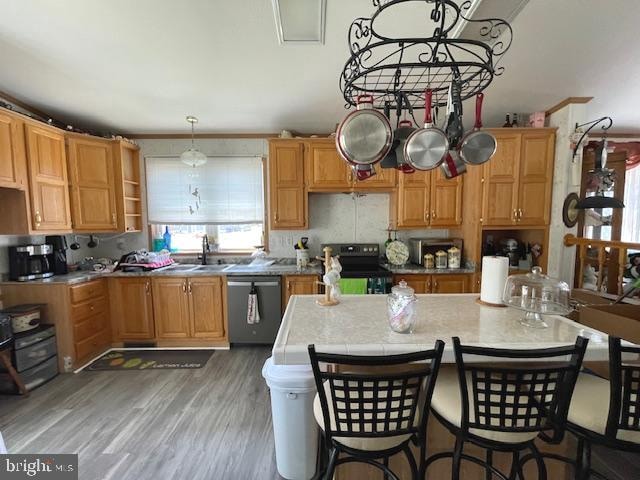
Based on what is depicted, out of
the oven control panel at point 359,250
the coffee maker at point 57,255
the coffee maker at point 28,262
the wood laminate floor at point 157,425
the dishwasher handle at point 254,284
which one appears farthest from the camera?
the oven control panel at point 359,250

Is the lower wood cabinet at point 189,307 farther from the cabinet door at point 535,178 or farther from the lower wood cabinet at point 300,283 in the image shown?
the cabinet door at point 535,178

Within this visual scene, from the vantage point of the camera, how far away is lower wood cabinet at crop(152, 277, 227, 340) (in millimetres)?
3178

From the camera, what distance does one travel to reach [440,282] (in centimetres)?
314

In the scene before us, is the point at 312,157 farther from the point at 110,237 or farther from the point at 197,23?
the point at 110,237

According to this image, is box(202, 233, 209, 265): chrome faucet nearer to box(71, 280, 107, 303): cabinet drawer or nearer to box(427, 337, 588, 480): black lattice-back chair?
box(71, 280, 107, 303): cabinet drawer

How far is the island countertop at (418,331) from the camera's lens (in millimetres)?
1147

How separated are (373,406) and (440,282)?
246 cm

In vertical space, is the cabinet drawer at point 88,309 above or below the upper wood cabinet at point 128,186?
below

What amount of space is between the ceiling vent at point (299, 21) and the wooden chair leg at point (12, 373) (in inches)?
124

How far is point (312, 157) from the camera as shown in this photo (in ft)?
10.8

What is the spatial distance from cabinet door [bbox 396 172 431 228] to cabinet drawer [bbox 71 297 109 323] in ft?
11.3

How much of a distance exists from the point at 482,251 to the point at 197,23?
3.31 m

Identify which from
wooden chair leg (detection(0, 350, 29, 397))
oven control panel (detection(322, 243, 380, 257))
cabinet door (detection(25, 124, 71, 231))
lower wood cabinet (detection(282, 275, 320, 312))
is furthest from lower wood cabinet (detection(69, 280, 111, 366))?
oven control panel (detection(322, 243, 380, 257))

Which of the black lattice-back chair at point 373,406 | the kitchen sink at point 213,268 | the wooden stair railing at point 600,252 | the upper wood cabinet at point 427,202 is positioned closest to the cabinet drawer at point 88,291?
the kitchen sink at point 213,268
